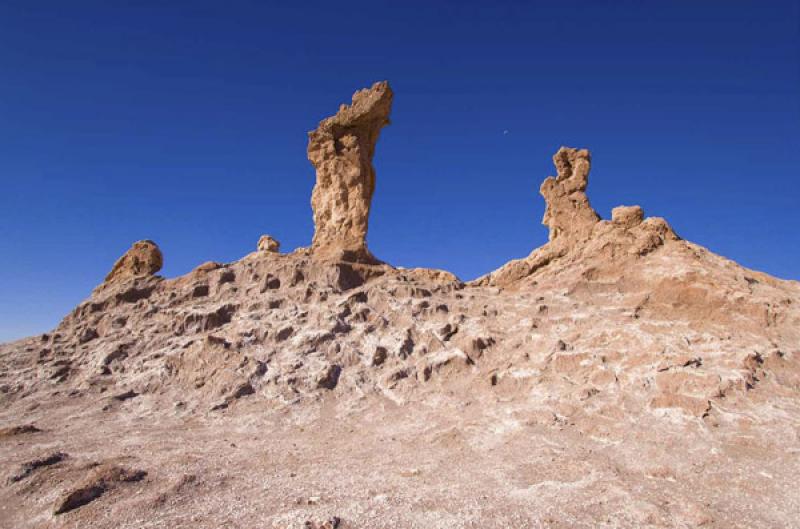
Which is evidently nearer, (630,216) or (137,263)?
(630,216)

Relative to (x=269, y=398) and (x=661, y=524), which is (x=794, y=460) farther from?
(x=269, y=398)

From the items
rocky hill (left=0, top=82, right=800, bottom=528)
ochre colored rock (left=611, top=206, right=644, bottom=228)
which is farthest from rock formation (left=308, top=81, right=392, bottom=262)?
ochre colored rock (left=611, top=206, right=644, bottom=228)

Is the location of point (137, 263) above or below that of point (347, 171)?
below

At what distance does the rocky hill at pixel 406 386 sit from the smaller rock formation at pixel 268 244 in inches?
105

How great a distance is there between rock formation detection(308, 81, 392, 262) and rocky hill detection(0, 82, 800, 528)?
17 cm

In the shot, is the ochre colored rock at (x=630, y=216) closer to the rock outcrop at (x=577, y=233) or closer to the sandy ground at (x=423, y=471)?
the rock outcrop at (x=577, y=233)

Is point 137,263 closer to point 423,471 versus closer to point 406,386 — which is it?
point 406,386

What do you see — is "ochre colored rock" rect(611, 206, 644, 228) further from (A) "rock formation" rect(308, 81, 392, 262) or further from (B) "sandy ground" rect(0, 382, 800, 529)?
(A) "rock formation" rect(308, 81, 392, 262)

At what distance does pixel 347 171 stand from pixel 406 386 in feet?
59.5

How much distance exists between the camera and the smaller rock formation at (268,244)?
39634 millimetres

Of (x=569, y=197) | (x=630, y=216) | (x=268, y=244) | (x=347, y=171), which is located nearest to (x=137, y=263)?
(x=268, y=244)

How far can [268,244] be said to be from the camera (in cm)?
3975

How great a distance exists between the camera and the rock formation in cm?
3528

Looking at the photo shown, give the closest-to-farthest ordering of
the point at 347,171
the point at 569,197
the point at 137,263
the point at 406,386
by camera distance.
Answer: the point at 406,386 → the point at 569,197 → the point at 347,171 → the point at 137,263
